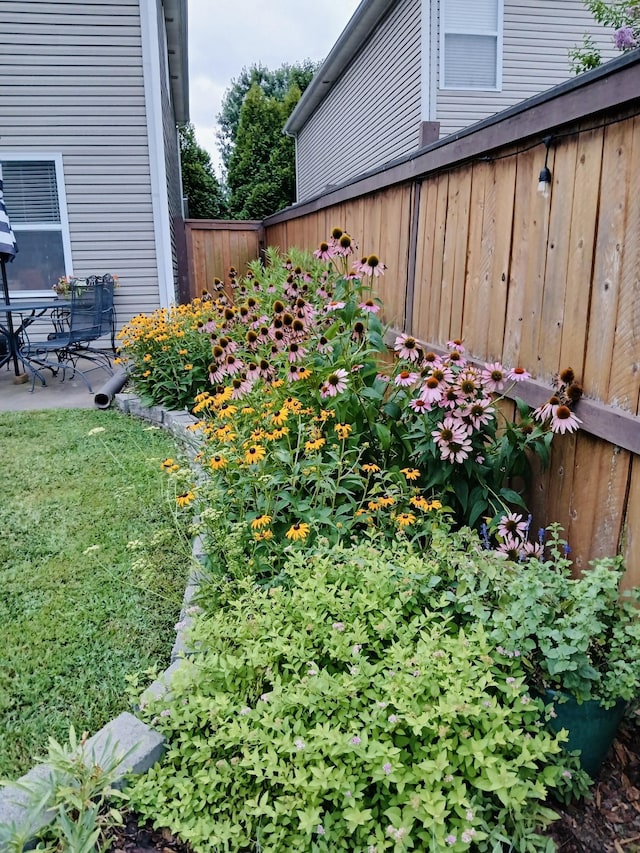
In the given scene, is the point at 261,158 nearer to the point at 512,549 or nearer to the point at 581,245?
the point at 581,245

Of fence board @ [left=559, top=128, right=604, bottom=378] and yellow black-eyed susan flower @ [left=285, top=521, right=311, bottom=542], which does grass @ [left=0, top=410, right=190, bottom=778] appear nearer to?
yellow black-eyed susan flower @ [left=285, top=521, right=311, bottom=542]

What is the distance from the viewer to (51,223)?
752 centimetres

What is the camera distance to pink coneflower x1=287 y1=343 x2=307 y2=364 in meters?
2.61

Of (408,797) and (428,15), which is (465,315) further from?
(428,15)

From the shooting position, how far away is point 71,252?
24.9 feet

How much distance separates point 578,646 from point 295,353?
1.59 metres

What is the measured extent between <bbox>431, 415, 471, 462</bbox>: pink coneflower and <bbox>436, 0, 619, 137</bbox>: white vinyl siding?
7.43 metres

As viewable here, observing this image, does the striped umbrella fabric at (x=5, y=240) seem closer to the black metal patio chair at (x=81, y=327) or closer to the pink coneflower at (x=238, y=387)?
the black metal patio chair at (x=81, y=327)

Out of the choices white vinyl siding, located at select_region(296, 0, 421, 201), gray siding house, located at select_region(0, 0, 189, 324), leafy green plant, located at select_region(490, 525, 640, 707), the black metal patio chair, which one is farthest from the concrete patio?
white vinyl siding, located at select_region(296, 0, 421, 201)

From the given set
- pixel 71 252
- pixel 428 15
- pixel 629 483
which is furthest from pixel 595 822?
pixel 428 15

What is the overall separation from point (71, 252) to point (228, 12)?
144 feet

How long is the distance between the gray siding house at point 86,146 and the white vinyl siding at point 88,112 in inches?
0.4

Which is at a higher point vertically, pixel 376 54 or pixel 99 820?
pixel 376 54

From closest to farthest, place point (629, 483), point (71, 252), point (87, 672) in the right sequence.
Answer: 1. point (629, 483)
2. point (87, 672)
3. point (71, 252)
